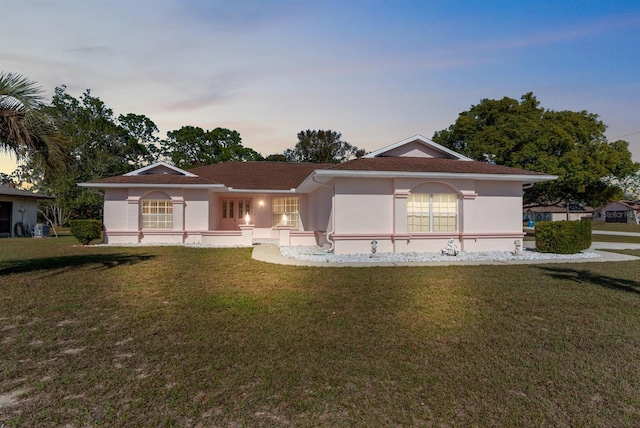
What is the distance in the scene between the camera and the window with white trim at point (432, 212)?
43.0 feet

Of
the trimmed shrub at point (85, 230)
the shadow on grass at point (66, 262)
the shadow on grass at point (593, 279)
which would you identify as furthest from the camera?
the trimmed shrub at point (85, 230)

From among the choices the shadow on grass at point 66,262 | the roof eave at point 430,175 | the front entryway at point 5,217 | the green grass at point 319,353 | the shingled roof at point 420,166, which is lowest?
the green grass at point 319,353

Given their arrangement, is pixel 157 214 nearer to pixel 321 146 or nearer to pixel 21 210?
pixel 21 210

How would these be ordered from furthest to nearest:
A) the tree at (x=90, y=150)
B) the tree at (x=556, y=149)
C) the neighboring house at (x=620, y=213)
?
the neighboring house at (x=620, y=213) → the tree at (x=90, y=150) → the tree at (x=556, y=149)

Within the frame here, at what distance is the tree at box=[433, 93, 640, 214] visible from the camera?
2184 centimetres

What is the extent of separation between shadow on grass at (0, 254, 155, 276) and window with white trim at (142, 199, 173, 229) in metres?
4.62

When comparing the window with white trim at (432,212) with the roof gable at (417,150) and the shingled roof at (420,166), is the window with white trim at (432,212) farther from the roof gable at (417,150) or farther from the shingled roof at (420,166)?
the roof gable at (417,150)

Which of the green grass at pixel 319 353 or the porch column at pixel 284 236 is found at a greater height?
the porch column at pixel 284 236

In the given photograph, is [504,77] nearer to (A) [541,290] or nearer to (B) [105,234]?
(A) [541,290]

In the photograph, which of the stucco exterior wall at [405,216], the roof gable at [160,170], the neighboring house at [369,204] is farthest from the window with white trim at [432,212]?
the roof gable at [160,170]

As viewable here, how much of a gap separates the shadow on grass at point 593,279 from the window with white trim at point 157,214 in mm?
15902

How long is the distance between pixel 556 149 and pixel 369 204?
1760cm

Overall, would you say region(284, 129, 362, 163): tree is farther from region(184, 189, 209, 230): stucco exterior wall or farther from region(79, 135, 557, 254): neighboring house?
region(184, 189, 209, 230): stucco exterior wall

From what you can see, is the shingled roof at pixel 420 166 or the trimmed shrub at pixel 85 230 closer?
the shingled roof at pixel 420 166
